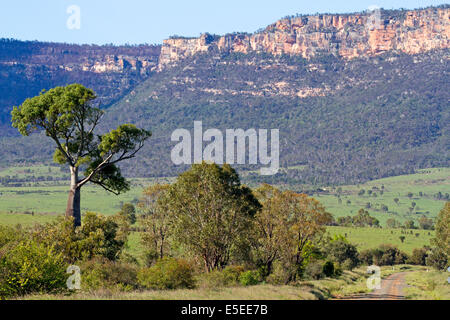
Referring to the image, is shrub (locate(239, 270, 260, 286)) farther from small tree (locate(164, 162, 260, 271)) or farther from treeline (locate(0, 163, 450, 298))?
small tree (locate(164, 162, 260, 271))

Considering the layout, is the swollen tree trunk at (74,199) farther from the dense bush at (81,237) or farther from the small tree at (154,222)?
the small tree at (154,222)

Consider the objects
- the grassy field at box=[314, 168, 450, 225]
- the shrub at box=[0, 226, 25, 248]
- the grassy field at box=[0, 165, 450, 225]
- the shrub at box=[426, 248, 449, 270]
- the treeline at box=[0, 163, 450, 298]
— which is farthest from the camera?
the grassy field at box=[314, 168, 450, 225]

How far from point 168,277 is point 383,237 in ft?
322

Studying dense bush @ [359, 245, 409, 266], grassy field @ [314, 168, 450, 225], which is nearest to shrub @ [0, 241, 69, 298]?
dense bush @ [359, 245, 409, 266]

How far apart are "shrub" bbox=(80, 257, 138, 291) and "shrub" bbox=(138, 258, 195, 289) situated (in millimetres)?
563

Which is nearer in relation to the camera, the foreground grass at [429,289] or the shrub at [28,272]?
the shrub at [28,272]

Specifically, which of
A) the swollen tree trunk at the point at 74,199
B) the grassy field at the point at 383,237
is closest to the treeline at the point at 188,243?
the swollen tree trunk at the point at 74,199

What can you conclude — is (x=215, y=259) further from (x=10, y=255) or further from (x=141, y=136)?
(x=10, y=255)

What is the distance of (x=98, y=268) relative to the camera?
29.0m

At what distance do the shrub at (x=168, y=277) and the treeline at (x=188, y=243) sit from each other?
51 millimetres

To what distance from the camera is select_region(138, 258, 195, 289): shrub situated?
1212 inches

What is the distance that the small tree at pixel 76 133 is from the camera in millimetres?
31812

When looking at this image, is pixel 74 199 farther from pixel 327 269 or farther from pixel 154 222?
pixel 327 269
